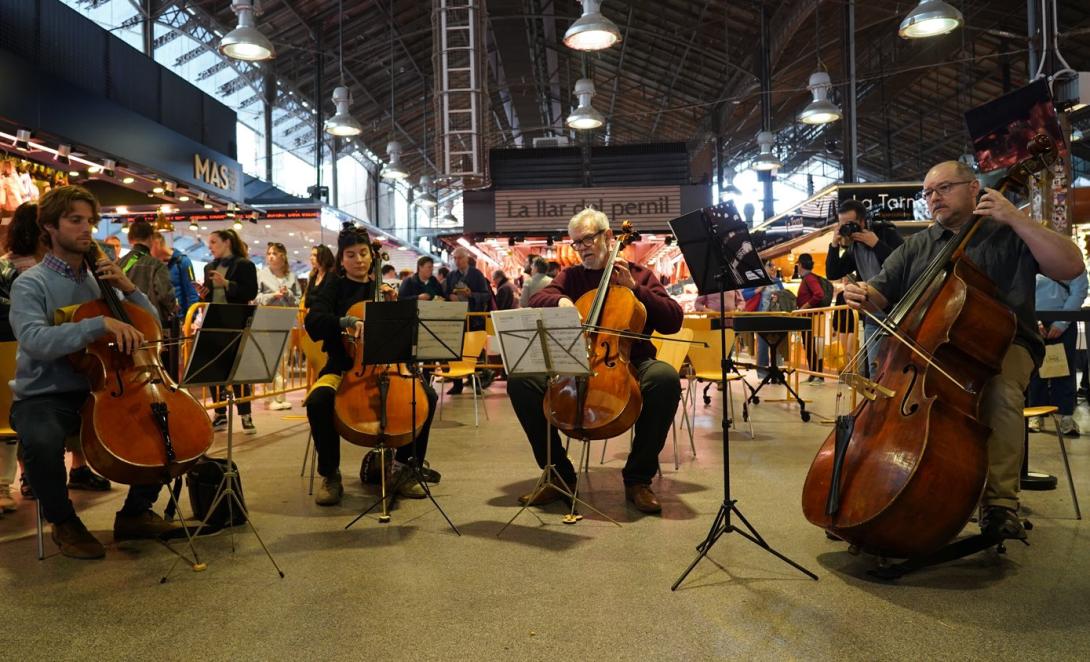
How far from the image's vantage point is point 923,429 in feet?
7.36

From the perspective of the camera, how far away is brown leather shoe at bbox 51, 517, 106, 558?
108 inches

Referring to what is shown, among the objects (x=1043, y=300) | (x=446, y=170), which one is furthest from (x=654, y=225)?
(x=1043, y=300)

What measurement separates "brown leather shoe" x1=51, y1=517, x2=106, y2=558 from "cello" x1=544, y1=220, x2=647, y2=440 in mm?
1796

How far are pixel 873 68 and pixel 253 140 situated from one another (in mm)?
14836

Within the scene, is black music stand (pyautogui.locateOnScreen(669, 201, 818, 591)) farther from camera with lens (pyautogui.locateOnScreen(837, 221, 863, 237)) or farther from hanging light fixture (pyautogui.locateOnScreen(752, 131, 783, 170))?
hanging light fixture (pyautogui.locateOnScreen(752, 131, 783, 170))

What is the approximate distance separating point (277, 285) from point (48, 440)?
4825 mm

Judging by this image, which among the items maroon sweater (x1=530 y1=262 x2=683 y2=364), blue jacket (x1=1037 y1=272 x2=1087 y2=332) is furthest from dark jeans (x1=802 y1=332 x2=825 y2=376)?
maroon sweater (x1=530 y1=262 x2=683 y2=364)

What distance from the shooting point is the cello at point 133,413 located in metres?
2.54

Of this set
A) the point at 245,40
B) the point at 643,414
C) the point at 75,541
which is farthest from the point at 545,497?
the point at 245,40

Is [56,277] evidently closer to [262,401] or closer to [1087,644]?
[1087,644]

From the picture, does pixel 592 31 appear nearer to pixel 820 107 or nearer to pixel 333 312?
pixel 820 107

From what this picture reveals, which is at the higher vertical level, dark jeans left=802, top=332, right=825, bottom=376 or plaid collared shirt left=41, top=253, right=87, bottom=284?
plaid collared shirt left=41, top=253, right=87, bottom=284

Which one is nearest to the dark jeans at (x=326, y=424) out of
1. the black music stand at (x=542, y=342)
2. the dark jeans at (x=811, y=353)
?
the black music stand at (x=542, y=342)

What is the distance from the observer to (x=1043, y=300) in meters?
5.20
